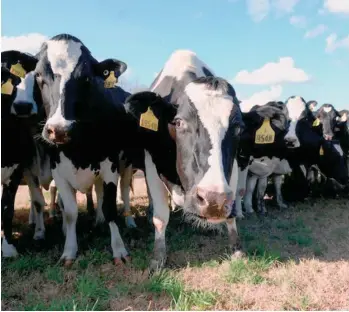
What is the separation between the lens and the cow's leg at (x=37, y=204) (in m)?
6.35

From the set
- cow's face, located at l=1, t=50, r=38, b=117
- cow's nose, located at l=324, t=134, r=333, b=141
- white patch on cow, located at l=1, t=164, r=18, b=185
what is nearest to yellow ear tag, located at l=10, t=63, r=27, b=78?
cow's face, located at l=1, t=50, r=38, b=117

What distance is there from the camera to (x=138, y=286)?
13.8 ft

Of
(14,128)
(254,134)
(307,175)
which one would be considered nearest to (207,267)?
(254,134)

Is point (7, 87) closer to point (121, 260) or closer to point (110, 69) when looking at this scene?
point (110, 69)

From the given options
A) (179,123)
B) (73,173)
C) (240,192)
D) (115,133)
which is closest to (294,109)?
(240,192)

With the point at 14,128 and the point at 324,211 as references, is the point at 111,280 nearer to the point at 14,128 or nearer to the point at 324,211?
the point at 14,128

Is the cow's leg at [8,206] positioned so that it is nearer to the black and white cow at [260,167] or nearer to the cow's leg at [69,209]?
the cow's leg at [69,209]

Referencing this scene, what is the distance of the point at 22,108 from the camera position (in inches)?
223

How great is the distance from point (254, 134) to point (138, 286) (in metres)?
2.37

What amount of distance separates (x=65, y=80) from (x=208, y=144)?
5.80 ft

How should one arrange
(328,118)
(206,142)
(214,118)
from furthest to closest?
(328,118), (214,118), (206,142)

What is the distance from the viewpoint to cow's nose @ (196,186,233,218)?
364cm

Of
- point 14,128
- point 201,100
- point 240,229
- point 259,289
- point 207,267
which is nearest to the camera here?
point 259,289

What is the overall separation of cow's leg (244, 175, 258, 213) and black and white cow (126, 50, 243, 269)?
3427 mm
